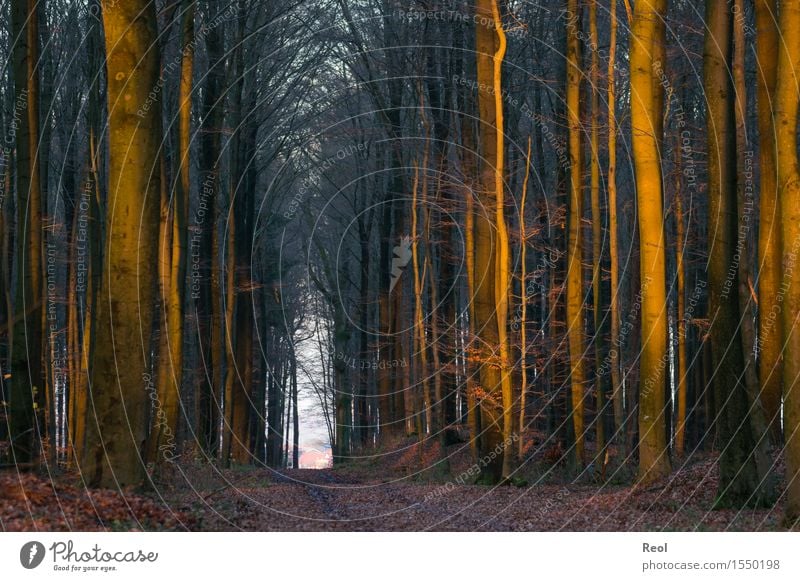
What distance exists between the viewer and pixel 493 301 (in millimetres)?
24656

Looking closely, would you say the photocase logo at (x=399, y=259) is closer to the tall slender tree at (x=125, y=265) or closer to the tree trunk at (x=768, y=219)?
the tree trunk at (x=768, y=219)

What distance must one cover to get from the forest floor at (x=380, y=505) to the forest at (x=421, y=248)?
0.11 meters

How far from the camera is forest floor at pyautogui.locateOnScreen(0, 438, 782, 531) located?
12.7 meters

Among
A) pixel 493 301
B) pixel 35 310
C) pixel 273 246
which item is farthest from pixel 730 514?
pixel 273 246

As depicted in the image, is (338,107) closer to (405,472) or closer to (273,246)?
(273,246)

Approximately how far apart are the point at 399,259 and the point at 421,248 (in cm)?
105

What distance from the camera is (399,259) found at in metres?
40.5
